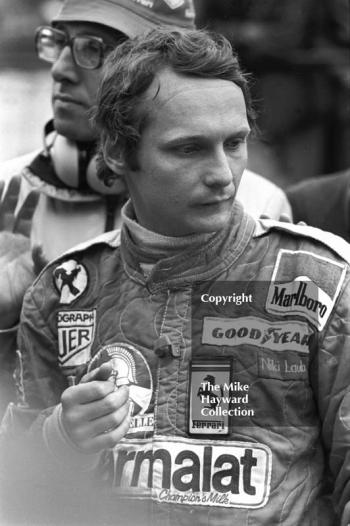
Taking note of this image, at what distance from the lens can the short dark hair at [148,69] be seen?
1.95 m

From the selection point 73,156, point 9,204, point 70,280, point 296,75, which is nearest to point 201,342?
point 70,280

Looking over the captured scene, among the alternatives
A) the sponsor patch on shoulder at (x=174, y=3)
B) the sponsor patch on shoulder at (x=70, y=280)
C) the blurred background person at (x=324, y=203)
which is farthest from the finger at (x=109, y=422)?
the blurred background person at (x=324, y=203)

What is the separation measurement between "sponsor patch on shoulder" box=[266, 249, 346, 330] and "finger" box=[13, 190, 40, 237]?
0.80 metres

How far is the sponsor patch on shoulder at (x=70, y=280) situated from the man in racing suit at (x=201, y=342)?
5cm

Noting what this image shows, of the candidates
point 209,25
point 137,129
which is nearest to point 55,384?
point 137,129

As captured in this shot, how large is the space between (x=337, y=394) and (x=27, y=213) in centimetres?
104

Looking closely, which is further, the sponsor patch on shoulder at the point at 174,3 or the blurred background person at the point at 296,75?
the blurred background person at the point at 296,75

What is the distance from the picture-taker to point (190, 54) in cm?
194

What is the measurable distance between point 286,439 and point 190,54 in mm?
721

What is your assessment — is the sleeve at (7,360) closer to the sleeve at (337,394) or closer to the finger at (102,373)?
the finger at (102,373)

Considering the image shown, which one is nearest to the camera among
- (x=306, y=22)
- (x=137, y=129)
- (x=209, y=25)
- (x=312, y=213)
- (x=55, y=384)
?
(x=137, y=129)

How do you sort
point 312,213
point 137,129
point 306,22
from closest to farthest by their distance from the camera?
1. point 137,129
2. point 312,213
3. point 306,22

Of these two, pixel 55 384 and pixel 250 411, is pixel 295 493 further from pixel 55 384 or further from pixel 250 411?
pixel 55 384

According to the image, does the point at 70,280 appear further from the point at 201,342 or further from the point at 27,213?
the point at 27,213
